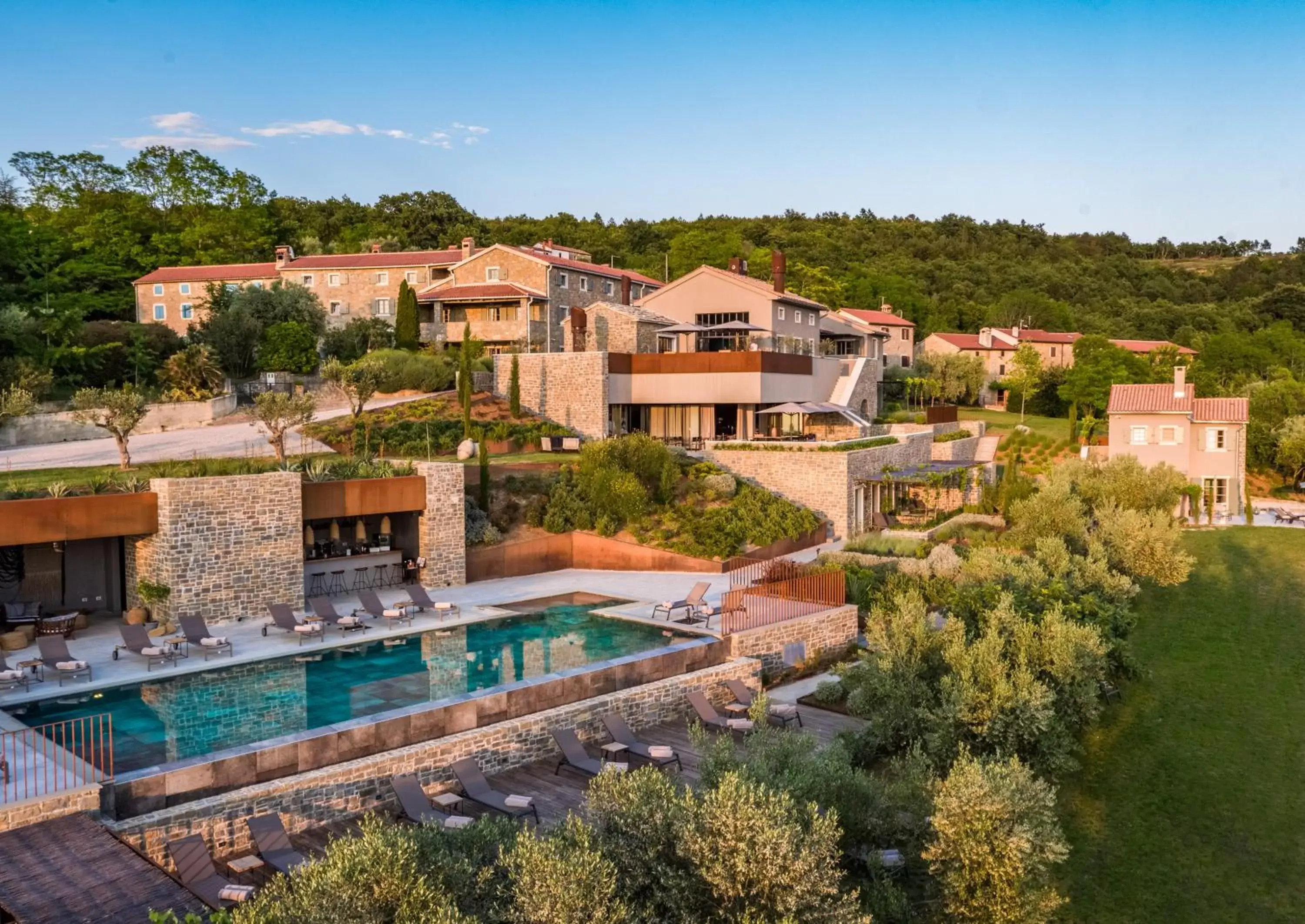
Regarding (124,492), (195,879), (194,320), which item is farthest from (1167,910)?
(194,320)

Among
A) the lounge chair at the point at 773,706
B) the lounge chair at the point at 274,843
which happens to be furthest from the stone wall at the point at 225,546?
the lounge chair at the point at 773,706

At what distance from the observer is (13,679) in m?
13.7

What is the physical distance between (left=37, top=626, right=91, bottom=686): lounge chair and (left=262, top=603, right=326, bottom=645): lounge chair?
329 centimetres

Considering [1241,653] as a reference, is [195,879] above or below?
above

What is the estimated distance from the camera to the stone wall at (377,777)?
1014 cm

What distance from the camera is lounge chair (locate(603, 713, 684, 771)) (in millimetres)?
12984

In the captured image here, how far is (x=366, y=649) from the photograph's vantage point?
54.6 ft

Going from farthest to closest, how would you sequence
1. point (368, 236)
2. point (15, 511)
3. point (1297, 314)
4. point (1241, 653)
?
point (1297, 314) < point (368, 236) < point (1241, 653) < point (15, 511)

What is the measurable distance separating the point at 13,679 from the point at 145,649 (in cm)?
193

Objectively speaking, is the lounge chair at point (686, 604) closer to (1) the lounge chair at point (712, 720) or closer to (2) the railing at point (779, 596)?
(2) the railing at point (779, 596)

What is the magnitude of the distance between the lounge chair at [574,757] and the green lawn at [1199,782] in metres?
5.96

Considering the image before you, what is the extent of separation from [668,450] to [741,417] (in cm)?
752

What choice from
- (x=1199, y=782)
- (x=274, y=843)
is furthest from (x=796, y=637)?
(x=274, y=843)

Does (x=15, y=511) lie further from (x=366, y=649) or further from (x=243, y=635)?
(x=366, y=649)
